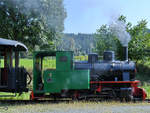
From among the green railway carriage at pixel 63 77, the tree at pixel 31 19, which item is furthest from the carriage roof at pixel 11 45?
the tree at pixel 31 19

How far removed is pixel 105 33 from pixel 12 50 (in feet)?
55.6

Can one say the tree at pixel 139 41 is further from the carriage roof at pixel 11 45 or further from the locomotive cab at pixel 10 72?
the locomotive cab at pixel 10 72

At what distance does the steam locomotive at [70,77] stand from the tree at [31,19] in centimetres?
550

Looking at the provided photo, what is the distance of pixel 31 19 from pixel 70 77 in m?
8.27

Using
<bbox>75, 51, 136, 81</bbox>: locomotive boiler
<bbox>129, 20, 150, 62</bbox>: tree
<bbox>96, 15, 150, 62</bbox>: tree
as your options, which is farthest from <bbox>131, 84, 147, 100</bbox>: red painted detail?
<bbox>129, 20, 150, 62</bbox>: tree

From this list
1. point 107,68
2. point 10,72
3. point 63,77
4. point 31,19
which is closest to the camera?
point 63,77

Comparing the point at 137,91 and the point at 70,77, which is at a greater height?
the point at 70,77

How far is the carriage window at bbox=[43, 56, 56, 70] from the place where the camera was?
10523 millimetres

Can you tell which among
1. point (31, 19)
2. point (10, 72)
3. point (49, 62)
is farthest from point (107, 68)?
point (31, 19)

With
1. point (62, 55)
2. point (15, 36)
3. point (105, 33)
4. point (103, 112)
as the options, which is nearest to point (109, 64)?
point (62, 55)

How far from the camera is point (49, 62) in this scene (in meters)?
10.7

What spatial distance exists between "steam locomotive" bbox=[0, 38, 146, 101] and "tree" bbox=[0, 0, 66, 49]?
5500 millimetres

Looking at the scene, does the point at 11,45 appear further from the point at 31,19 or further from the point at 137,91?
the point at 31,19

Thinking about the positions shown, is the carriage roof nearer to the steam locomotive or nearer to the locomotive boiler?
the steam locomotive
